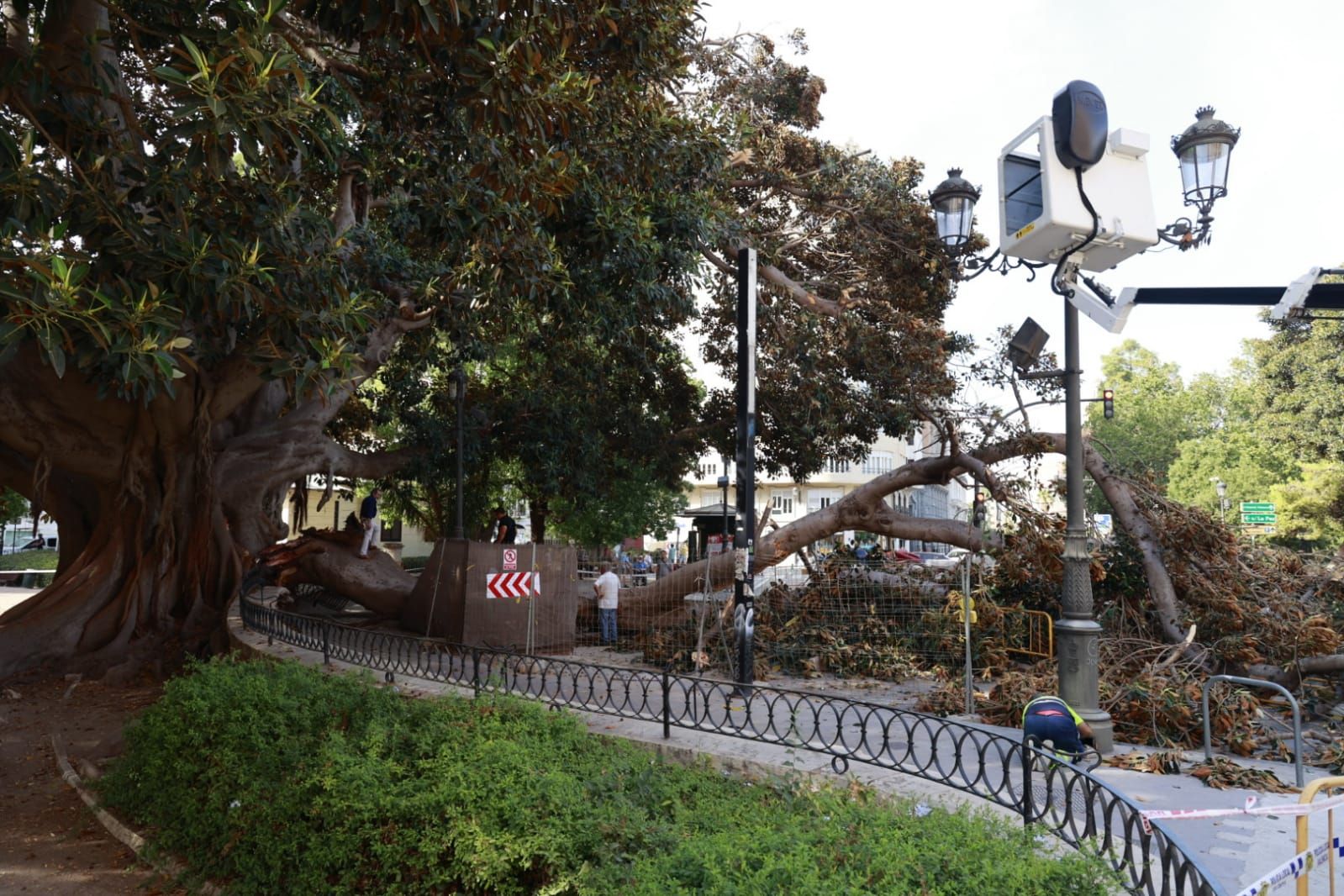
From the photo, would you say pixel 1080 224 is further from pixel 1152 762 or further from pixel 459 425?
pixel 459 425

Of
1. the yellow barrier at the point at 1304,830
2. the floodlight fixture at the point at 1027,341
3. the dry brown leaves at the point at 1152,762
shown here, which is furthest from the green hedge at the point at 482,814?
the floodlight fixture at the point at 1027,341

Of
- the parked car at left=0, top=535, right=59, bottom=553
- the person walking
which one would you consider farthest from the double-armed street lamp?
the parked car at left=0, top=535, right=59, bottom=553

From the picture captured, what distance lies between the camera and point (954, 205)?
9.08 meters

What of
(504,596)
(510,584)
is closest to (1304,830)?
(510,584)

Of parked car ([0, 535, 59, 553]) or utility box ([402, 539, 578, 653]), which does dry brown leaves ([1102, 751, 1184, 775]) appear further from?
parked car ([0, 535, 59, 553])

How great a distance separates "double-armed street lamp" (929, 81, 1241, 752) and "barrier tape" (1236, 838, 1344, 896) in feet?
11.3

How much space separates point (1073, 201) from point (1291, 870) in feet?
15.4

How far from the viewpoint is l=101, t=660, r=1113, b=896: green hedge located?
3.47 m

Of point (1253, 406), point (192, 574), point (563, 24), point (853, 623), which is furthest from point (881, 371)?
A: point (1253, 406)

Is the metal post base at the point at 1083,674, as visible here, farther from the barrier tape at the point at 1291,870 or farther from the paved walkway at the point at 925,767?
the barrier tape at the point at 1291,870

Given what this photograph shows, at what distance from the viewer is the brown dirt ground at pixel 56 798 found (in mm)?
6414

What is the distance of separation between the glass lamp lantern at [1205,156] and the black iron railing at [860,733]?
5.12m

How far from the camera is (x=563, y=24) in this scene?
7.94 metres

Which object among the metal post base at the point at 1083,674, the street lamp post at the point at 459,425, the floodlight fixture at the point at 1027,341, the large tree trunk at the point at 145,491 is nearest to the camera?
the metal post base at the point at 1083,674
